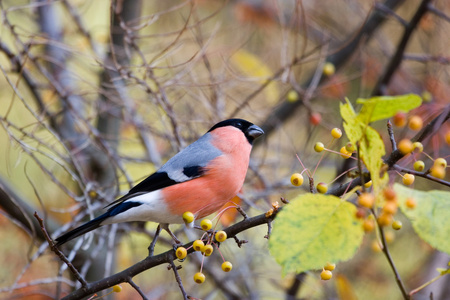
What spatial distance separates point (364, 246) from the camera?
390cm

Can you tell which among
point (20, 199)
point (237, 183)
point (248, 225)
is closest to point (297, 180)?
point (248, 225)

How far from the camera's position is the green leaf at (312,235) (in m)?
0.92

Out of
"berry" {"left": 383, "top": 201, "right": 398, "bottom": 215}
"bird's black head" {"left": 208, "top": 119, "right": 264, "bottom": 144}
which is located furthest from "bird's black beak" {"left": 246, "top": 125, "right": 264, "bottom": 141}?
"berry" {"left": 383, "top": 201, "right": 398, "bottom": 215}

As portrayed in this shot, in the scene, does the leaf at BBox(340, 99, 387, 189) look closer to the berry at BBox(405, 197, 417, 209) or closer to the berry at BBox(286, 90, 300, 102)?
the berry at BBox(405, 197, 417, 209)

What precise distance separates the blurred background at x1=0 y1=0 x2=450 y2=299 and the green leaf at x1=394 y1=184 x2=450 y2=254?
5.21ft

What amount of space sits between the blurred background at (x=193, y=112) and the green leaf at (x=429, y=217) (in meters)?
1.59

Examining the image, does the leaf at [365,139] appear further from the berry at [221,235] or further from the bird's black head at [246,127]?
the bird's black head at [246,127]

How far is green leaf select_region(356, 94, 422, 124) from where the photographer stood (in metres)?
0.92

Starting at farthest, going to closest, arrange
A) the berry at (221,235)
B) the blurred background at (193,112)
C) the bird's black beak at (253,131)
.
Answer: the blurred background at (193,112)
the bird's black beak at (253,131)
the berry at (221,235)

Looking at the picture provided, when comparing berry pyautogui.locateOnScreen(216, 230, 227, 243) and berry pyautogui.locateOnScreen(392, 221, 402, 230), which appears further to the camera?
berry pyautogui.locateOnScreen(216, 230, 227, 243)

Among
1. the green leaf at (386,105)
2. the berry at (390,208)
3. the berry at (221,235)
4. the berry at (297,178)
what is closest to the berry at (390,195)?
the berry at (390,208)

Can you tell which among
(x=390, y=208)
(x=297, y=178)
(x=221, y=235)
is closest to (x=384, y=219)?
(x=390, y=208)

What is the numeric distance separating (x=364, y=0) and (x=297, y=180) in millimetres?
3593

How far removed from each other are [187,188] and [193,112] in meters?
1.06
